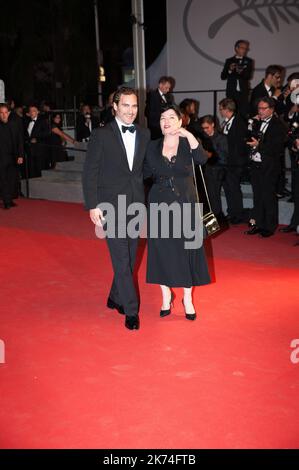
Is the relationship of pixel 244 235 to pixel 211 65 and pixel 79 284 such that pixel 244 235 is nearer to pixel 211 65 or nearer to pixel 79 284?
pixel 79 284

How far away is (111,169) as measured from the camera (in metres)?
4.85

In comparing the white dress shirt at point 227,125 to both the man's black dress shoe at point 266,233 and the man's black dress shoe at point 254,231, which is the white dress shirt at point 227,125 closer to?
the man's black dress shoe at point 254,231

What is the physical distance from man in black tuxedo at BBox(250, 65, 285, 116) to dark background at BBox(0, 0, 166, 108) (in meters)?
12.7

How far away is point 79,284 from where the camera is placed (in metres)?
6.37

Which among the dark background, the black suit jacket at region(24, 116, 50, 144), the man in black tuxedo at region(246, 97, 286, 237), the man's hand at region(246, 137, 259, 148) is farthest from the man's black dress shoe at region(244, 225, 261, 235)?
the dark background

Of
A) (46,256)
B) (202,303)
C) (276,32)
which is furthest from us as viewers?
(276,32)

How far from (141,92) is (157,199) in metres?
7.52

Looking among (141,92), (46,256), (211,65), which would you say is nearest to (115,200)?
(46,256)

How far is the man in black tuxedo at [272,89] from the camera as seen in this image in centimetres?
924

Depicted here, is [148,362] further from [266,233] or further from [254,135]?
[254,135]

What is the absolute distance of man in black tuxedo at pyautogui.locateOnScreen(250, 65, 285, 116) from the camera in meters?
9.24

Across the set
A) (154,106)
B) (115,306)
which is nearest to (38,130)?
(154,106)

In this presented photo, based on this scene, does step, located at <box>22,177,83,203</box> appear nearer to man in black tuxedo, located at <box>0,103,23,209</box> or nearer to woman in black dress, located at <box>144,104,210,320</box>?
man in black tuxedo, located at <box>0,103,23,209</box>

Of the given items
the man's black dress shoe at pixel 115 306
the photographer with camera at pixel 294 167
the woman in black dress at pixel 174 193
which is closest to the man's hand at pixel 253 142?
the photographer with camera at pixel 294 167
